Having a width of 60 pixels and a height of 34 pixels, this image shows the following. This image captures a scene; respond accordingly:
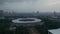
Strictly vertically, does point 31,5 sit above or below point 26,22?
above

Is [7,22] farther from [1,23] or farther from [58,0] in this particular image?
[58,0]

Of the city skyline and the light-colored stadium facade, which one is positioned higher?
the city skyline

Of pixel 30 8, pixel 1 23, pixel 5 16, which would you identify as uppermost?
pixel 30 8

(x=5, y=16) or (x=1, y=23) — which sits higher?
(x=5, y=16)

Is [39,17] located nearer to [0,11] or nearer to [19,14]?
[19,14]

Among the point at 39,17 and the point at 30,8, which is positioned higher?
the point at 30,8

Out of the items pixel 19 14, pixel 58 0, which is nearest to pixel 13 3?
pixel 19 14

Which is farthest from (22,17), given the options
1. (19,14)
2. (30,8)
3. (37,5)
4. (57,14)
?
(57,14)

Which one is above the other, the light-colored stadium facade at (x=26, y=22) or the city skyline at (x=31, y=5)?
the city skyline at (x=31, y=5)

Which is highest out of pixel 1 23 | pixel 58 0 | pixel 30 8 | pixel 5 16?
pixel 58 0
